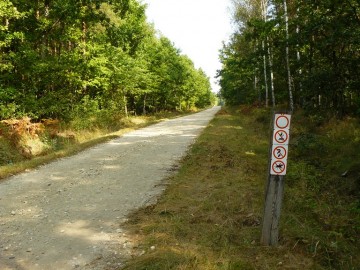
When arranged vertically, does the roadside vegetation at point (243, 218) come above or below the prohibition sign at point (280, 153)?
below

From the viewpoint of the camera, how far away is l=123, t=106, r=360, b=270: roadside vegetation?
12.7ft

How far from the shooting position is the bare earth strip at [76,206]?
4090 millimetres

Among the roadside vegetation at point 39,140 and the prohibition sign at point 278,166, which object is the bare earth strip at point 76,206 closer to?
the roadside vegetation at point 39,140

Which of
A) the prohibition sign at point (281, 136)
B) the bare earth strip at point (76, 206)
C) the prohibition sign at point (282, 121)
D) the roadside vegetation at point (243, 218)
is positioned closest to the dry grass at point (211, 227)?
the roadside vegetation at point (243, 218)

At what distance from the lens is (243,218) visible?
16.5ft

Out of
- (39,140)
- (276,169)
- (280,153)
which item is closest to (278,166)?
(276,169)

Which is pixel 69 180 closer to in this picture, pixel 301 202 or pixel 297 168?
pixel 301 202

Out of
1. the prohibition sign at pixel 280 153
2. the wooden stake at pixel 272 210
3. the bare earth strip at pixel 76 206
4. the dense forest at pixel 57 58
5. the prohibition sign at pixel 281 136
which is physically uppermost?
the dense forest at pixel 57 58

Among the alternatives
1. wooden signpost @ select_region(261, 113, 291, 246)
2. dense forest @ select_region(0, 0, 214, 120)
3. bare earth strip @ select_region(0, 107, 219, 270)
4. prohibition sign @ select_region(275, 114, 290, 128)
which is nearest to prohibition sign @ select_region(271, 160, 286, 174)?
wooden signpost @ select_region(261, 113, 291, 246)

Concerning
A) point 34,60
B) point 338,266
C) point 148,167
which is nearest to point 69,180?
point 148,167

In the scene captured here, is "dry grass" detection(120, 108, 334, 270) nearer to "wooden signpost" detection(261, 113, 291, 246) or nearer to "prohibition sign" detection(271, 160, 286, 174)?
"wooden signpost" detection(261, 113, 291, 246)

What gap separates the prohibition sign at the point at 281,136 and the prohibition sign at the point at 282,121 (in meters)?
0.06

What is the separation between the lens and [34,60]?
15.0 metres

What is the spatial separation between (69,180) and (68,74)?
1055 cm
